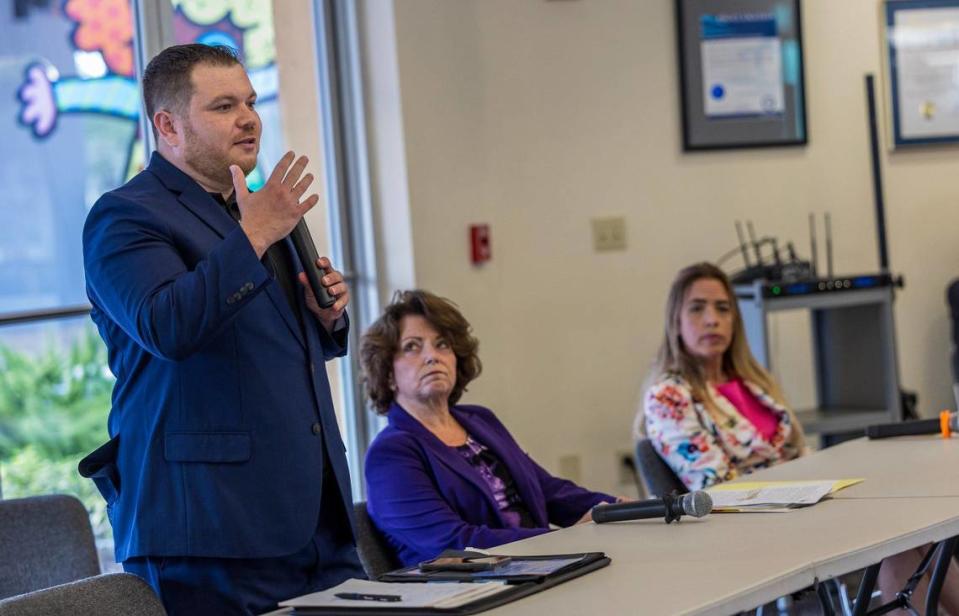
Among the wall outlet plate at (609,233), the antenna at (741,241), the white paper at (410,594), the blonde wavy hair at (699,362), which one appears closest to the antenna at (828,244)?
the antenna at (741,241)

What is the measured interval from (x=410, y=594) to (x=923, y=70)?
4622 mm

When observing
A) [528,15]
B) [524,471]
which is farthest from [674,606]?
[528,15]

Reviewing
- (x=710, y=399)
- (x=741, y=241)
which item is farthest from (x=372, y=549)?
(x=741, y=241)

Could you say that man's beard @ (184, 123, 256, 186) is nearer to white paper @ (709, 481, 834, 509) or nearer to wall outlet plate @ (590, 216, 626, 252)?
white paper @ (709, 481, 834, 509)

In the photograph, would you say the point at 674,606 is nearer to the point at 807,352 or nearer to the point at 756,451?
the point at 756,451

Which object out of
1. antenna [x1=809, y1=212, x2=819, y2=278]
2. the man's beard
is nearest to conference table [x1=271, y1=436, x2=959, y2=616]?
the man's beard

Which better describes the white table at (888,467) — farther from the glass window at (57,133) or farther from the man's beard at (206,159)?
the glass window at (57,133)

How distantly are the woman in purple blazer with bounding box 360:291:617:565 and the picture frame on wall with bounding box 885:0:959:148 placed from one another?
322 cm

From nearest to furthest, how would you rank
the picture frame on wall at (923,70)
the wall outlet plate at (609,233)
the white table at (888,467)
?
the white table at (888,467)
the wall outlet plate at (609,233)
the picture frame on wall at (923,70)

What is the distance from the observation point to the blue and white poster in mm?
5398

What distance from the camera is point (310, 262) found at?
2311 millimetres

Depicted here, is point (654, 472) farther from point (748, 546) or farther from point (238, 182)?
point (238, 182)

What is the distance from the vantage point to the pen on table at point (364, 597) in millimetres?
1812

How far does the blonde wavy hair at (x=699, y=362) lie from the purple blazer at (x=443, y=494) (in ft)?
2.32
